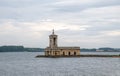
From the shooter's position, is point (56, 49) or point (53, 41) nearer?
point (56, 49)

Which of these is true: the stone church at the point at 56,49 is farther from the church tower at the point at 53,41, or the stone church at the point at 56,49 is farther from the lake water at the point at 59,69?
the lake water at the point at 59,69

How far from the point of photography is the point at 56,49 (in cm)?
12456

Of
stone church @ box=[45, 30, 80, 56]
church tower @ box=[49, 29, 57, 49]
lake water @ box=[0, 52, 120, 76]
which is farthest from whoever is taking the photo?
church tower @ box=[49, 29, 57, 49]

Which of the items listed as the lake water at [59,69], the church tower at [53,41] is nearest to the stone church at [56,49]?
the church tower at [53,41]

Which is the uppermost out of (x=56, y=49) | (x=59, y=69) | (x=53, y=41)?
(x=53, y=41)

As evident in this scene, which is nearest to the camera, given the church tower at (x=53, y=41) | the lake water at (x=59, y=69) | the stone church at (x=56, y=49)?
the lake water at (x=59, y=69)

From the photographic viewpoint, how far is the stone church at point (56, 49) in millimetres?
125250

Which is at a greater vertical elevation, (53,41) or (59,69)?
(53,41)

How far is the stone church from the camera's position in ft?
411

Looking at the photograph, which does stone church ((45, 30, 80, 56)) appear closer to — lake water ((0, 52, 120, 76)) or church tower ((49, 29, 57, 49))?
church tower ((49, 29, 57, 49))

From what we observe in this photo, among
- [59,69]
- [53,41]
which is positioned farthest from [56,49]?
[59,69]

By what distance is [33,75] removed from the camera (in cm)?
5406

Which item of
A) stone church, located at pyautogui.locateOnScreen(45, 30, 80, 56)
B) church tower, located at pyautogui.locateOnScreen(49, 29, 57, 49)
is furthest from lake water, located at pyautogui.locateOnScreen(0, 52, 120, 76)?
church tower, located at pyautogui.locateOnScreen(49, 29, 57, 49)

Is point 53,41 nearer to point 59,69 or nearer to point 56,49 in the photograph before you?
point 56,49
